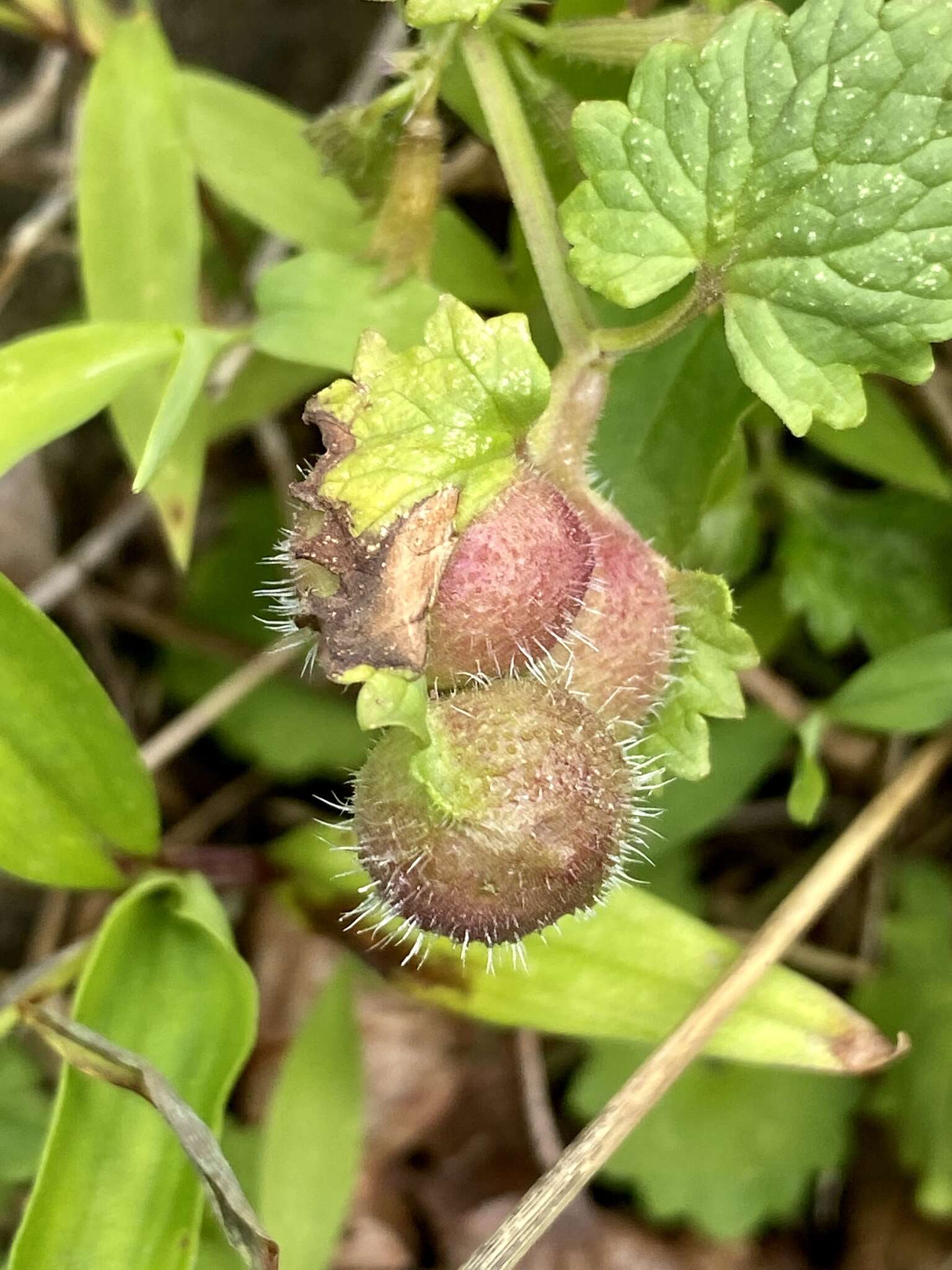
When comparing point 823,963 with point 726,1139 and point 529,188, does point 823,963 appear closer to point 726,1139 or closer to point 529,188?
point 726,1139

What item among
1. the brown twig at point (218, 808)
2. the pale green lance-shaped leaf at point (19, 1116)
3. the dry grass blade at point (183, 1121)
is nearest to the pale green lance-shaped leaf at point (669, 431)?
the dry grass blade at point (183, 1121)

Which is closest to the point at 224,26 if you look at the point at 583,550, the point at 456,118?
the point at 456,118

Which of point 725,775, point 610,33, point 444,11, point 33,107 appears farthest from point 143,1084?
point 33,107

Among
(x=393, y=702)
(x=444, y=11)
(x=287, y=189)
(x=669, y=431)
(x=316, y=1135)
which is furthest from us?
(x=316, y=1135)

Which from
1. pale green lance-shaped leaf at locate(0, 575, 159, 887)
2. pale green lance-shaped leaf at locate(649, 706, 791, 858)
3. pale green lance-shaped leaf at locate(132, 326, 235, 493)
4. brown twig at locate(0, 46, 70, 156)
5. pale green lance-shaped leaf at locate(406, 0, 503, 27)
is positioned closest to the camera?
pale green lance-shaped leaf at locate(406, 0, 503, 27)

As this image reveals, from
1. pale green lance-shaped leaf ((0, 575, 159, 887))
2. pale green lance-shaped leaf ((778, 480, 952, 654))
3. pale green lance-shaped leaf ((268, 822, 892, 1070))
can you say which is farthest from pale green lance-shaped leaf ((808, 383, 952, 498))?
pale green lance-shaped leaf ((0, 575, 159, 887))

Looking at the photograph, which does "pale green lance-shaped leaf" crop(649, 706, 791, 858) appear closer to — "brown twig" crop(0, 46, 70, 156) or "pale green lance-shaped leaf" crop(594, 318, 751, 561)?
"pale green lance-shaped leaf" crop(594, 318, 751, 561)

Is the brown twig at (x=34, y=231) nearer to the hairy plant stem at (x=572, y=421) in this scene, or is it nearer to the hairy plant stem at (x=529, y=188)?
the hairy plant stem at (x=529, y=188)
